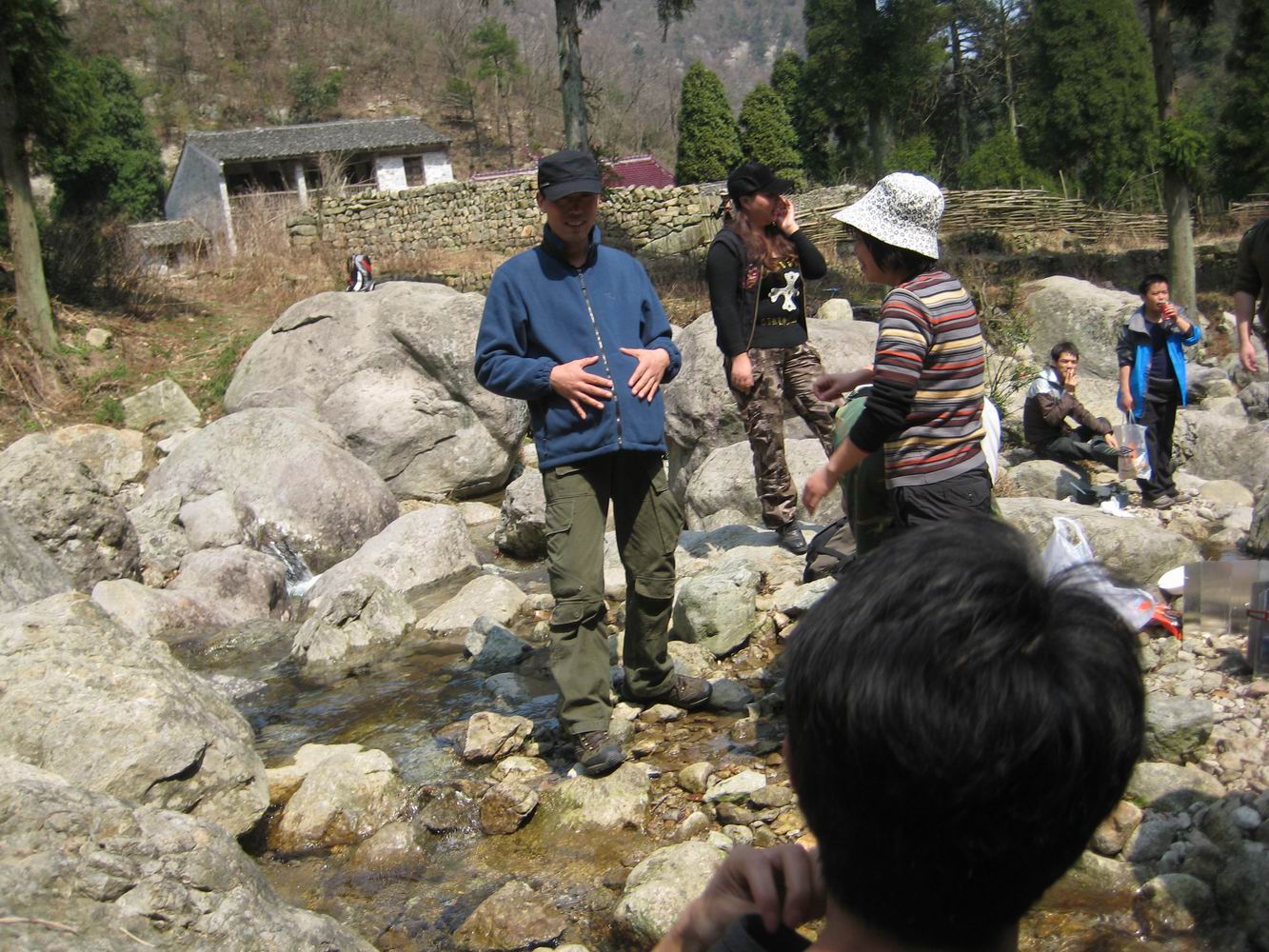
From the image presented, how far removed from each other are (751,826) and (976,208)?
71.6 feet

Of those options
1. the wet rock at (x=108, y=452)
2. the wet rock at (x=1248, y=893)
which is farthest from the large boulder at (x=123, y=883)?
the wet rock at (x=108, y=452)

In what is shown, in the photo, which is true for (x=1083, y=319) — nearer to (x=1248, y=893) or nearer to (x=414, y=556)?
(x=414, y=556)

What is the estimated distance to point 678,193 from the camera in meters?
23.3

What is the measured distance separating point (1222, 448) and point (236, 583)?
24.4 ft

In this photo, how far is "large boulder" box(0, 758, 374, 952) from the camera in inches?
90.6

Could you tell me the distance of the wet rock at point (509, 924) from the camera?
3113 mm

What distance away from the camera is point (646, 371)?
13.2ft

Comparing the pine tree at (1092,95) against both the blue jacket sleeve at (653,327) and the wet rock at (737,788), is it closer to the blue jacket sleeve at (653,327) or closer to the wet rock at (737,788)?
the blue jacket sleeve at (653,327)

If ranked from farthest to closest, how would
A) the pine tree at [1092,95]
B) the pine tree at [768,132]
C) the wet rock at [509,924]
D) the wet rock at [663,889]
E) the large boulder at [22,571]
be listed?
the pine tree at [768,132] → the pine tree at [1092,95] → the large boulder at [22,571] → the wet rock at [509,924] → the wet rock at [663,889]

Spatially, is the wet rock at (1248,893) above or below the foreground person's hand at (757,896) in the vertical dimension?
below

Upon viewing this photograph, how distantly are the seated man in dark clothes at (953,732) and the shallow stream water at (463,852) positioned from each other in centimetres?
215

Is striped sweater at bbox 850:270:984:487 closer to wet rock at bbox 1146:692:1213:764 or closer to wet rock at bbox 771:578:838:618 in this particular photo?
wet rock at bbox 1146:692:1213:764

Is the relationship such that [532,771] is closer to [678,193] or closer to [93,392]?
[93,392]

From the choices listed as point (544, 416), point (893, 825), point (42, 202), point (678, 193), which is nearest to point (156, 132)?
point (42, 202)
